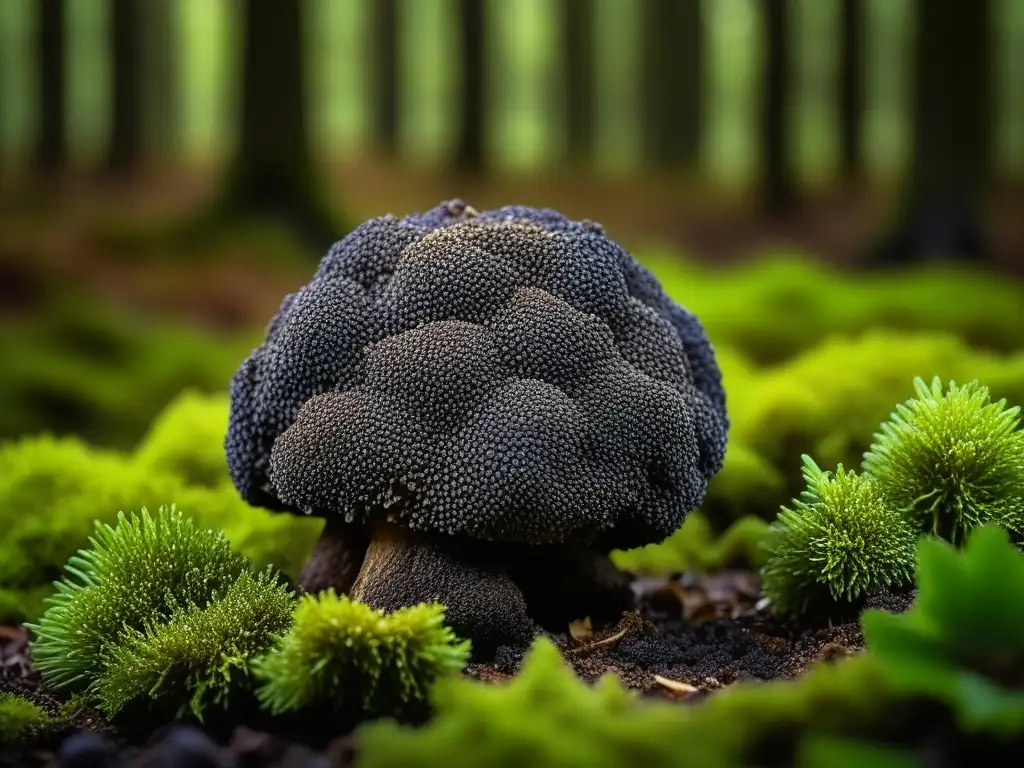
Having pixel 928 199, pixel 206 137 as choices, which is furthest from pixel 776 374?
pixel 206 137

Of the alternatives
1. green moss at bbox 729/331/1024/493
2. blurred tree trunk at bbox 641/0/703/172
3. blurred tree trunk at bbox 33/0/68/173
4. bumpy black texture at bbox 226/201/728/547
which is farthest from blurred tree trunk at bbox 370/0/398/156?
bumpy black texture at bbox 226/201/728/547

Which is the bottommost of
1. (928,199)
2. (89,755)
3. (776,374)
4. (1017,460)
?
(89,755)

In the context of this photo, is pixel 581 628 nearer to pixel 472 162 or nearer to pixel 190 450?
pixel 190 450

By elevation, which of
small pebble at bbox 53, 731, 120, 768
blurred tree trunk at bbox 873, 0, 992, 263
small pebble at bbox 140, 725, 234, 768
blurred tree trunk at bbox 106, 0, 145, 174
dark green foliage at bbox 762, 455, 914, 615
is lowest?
small pebble at bbox 53, 731, 120, 768

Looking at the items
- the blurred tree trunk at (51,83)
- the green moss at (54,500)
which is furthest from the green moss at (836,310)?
the blurred tree trunk at (51,83)

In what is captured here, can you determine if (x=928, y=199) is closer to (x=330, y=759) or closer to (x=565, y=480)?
(x=565, y=480)

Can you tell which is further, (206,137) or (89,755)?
(206,137)

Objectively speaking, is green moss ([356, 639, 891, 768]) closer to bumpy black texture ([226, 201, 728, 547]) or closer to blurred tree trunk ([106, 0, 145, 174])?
bumpy black texture ([226, 201, 728, 547])

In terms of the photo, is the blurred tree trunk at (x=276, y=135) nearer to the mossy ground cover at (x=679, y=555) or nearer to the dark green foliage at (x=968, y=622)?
the mossy ground cover at (x=679, y=555)
